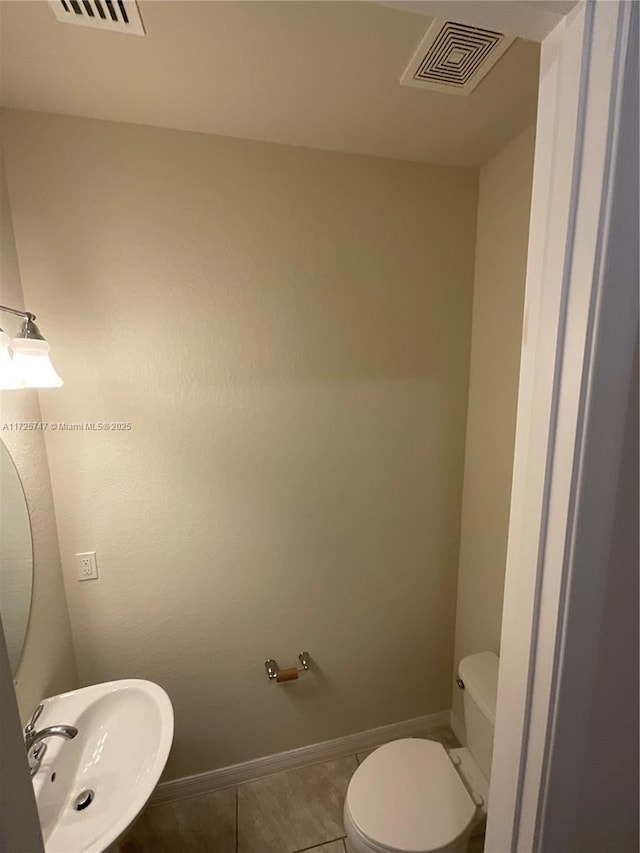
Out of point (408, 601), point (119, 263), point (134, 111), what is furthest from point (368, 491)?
point (134, 111)

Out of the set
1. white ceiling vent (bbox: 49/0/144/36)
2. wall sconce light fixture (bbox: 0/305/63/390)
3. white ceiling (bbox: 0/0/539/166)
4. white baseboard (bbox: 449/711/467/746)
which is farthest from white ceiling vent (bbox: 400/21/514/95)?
white baseboard (bbox: 449/711/467/746)

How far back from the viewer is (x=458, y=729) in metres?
1.74

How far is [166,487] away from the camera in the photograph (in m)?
1.32

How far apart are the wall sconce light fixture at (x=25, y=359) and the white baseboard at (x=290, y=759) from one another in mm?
1650

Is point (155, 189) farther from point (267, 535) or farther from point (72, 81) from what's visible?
point (267, 535)

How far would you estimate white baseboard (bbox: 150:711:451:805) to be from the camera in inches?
59.9

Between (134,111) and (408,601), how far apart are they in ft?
6.57

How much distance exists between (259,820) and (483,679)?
105 centimetres

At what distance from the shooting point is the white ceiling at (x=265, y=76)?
815 mm

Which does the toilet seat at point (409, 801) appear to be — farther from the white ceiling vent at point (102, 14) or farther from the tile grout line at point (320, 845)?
the white ceiling vent at point (102, 14)

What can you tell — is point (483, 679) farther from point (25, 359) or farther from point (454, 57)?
point (454, 57)

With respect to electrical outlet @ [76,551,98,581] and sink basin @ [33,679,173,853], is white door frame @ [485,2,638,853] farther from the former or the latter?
electrical outlet @ [76,551,98,581]

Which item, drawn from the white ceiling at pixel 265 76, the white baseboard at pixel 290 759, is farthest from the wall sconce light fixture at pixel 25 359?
the white baseboard at pixel 290 759

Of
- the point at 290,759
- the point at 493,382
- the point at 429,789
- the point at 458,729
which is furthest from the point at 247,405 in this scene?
the point at 458,729
